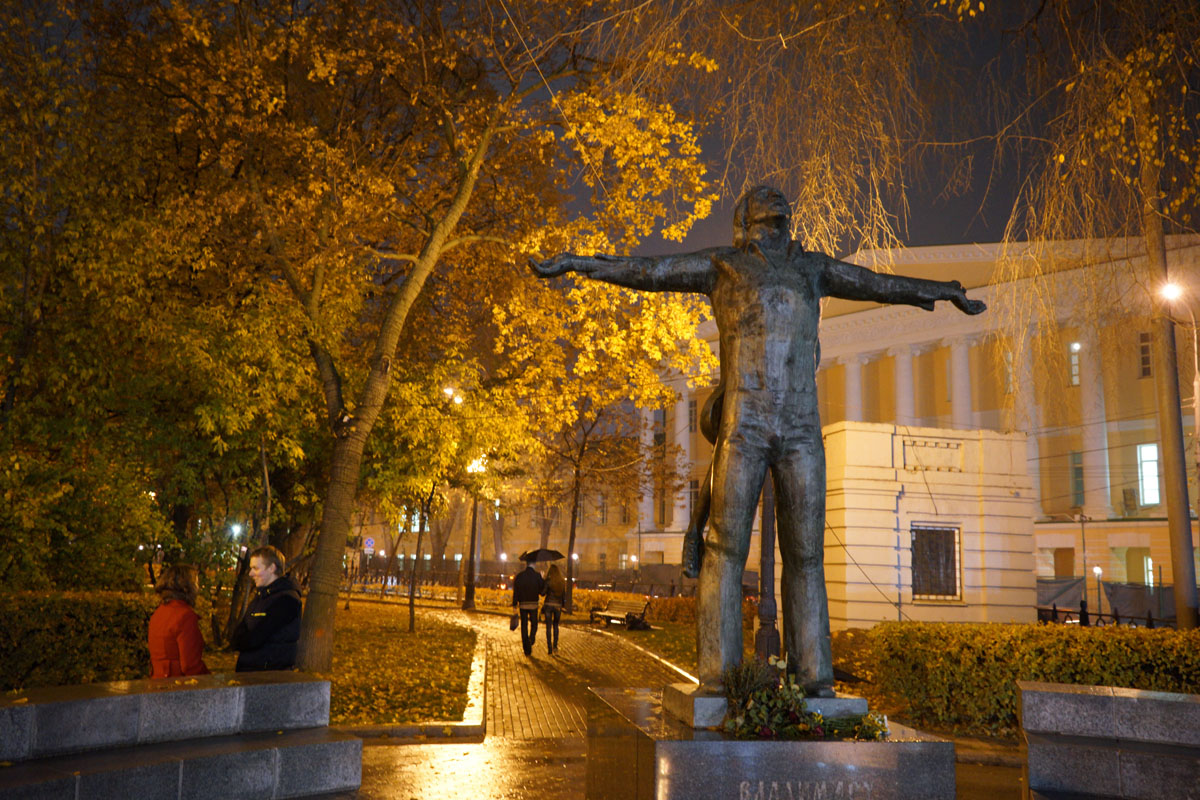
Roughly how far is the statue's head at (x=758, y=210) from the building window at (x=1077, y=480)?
47.0m

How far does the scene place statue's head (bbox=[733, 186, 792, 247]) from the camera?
Answer: 595cm

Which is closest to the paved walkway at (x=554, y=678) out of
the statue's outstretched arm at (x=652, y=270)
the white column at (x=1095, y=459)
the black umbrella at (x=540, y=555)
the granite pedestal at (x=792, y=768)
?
the black umbrella at (x=540, y=555)

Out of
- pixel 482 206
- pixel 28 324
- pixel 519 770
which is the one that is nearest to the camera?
pixel 519 770

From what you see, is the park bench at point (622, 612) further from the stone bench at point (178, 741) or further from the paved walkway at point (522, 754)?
the stone bench at point (178, 741)

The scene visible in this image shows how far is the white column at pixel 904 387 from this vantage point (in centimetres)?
5262

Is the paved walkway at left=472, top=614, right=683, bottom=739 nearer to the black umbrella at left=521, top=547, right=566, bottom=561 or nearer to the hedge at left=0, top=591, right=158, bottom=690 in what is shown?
the black umbrella at left=521, top=547, right=566, bottom=561

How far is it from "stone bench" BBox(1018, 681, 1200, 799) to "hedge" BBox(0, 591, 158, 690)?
9.76 meters

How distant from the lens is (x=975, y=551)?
Answer: 2036 centimetres

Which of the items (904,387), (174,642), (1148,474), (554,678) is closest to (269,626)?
(174,642)

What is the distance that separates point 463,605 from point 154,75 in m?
24.3

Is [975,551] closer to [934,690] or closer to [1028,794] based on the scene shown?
[934,690]

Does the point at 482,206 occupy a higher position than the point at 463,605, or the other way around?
the point at 482,206

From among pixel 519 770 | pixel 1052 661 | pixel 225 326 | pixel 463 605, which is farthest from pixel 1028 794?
pixel 463 605

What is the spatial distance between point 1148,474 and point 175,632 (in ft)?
159
